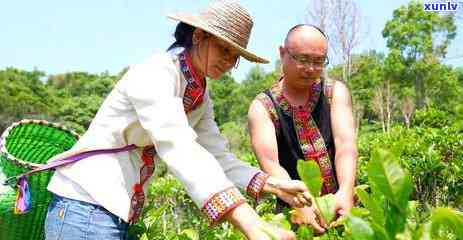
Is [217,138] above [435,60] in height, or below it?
above

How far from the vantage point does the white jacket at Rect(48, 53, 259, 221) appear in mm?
1470

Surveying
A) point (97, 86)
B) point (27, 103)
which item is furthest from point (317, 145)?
point (97, 86)

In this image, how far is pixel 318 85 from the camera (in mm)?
2738

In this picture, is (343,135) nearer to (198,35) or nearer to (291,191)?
(291,191)

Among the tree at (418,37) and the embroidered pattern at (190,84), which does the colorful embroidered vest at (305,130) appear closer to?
the embroidered pattern at (190,84)

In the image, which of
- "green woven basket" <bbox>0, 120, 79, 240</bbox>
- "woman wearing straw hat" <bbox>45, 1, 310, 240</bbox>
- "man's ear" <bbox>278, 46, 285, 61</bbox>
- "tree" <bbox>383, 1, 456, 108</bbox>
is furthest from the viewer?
"tree" <bbox>383, 1, 456, 108</bbox>

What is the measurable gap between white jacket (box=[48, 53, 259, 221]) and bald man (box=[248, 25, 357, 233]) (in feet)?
2.13

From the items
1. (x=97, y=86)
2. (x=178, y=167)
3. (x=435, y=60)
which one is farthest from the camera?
(x=97, y=86)

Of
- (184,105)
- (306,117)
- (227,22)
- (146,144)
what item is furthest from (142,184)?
(306,117)

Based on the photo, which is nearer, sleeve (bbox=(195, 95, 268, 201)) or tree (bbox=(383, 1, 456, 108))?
sleeve (bbox=(195, 95, 268, 201))

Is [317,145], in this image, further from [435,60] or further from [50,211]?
[435,60]

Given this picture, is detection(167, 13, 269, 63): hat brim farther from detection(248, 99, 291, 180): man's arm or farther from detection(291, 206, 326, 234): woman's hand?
detection(248, 99, 291, 180): man's arm

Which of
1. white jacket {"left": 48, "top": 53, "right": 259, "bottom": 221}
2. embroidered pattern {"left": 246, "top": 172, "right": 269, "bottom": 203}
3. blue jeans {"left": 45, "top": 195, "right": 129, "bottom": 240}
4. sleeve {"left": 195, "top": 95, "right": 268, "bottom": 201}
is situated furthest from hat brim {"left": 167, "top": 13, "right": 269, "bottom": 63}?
blue jeans {"left": 45, "top": 195, "right": 129, "bottom": 240}

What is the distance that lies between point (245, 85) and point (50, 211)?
45183 millimetres
